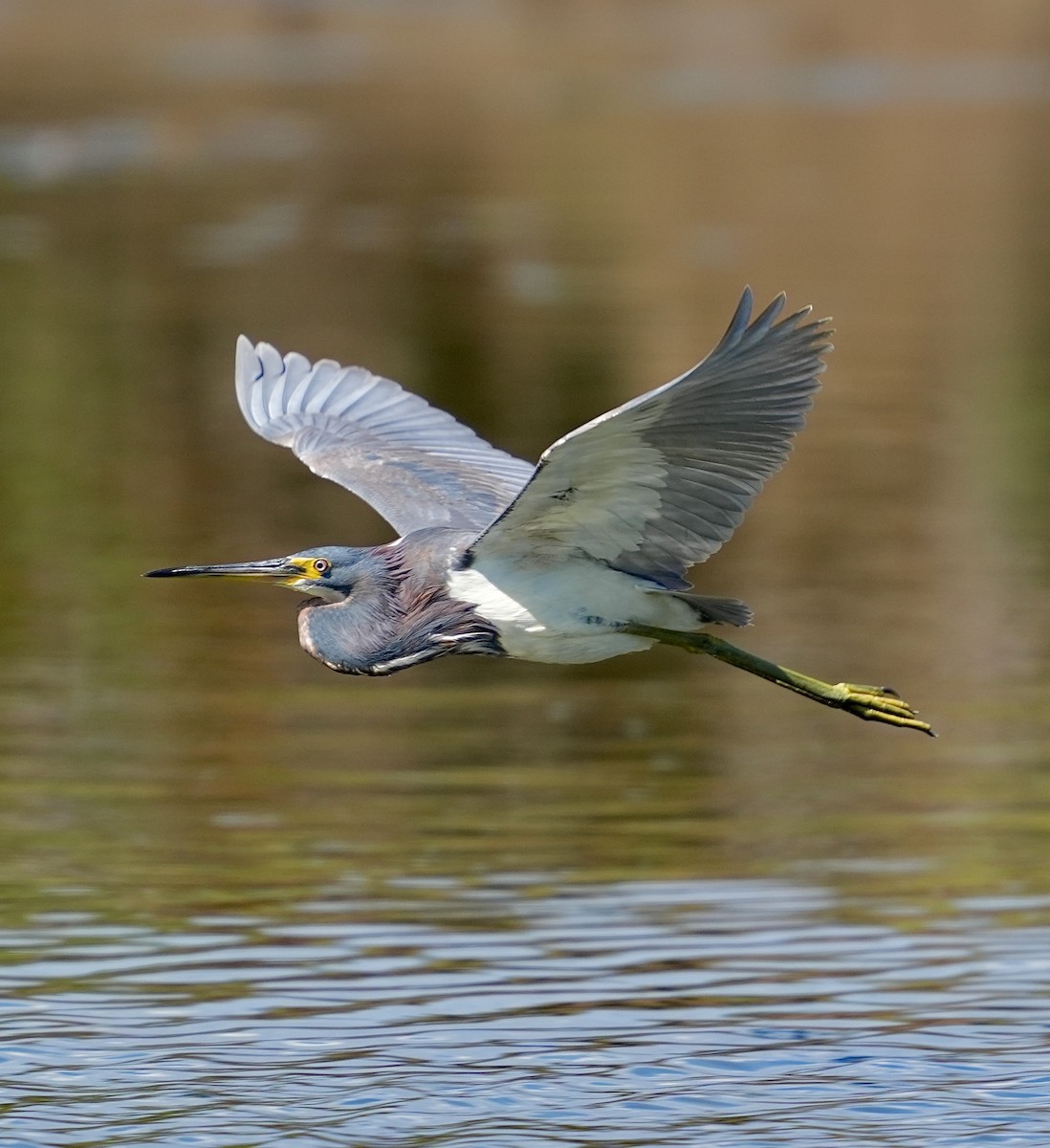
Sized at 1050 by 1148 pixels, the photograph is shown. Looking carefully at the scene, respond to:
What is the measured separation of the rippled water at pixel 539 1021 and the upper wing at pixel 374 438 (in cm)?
134

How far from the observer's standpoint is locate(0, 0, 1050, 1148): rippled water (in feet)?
22.2

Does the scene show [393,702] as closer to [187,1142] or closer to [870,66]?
[187,1142]

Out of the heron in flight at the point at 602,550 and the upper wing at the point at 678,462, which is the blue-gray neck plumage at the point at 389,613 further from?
the upper wing at the point at 678,462

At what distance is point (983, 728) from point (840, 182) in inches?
831

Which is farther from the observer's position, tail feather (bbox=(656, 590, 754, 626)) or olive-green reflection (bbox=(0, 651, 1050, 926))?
olive-green reflection (bbox=(0, 651, 1050, 926))

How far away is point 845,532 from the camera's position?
1451 centimetres

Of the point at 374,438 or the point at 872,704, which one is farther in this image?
the point at 374,438

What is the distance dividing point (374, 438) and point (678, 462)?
226cm

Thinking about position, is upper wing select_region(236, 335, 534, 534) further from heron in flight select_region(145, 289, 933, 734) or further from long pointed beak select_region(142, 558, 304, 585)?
long pointed beak select_region(142, 558, 304, 585)

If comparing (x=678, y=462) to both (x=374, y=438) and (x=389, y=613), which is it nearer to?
(x=389, y=613)

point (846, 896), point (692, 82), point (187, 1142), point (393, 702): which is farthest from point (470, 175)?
point (187, 1142)

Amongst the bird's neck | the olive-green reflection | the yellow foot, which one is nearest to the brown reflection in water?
the olive-green reflection

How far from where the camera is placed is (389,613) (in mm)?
7617

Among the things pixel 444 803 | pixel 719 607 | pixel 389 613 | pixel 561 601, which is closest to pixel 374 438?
pixel 444 803
